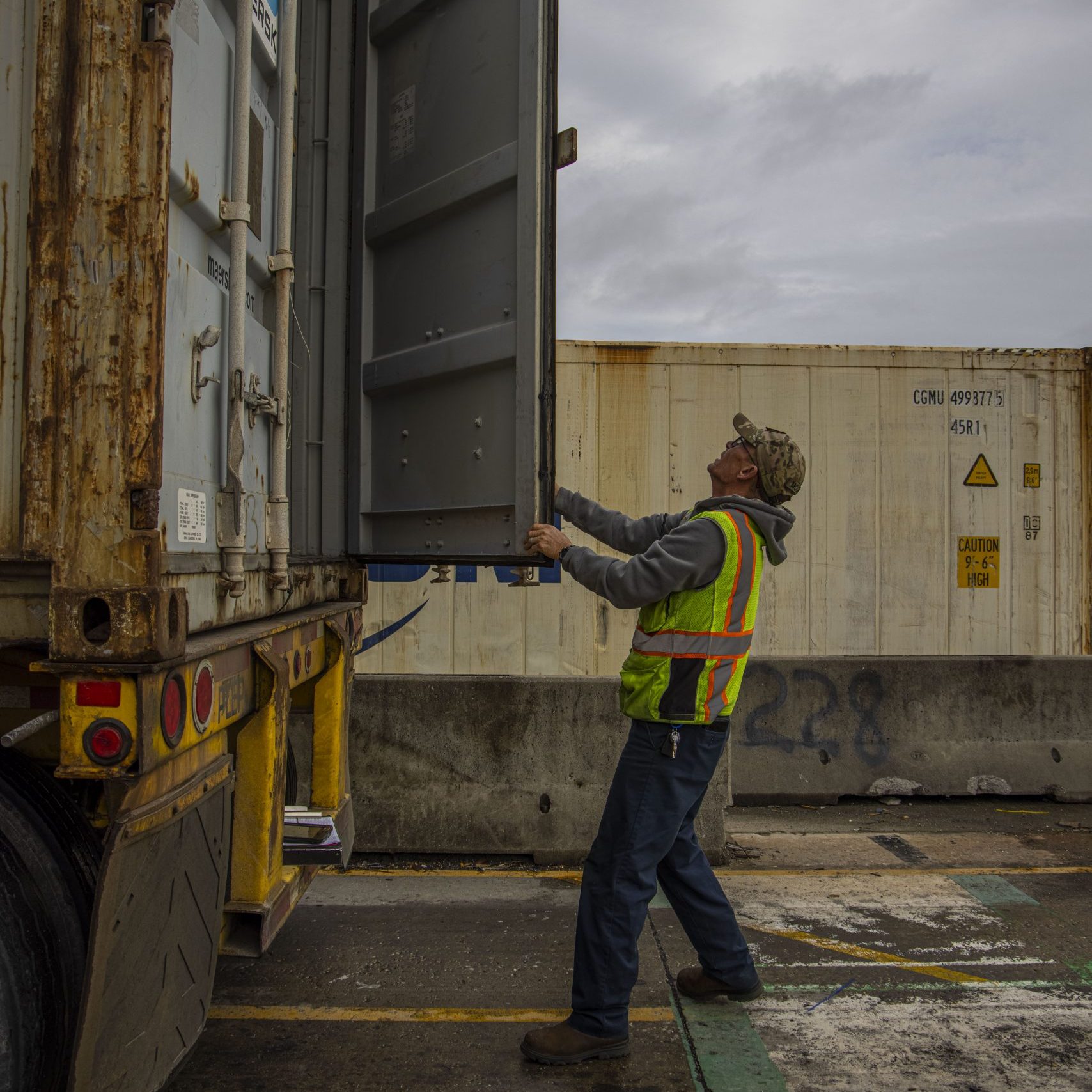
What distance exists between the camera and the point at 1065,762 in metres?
6.46

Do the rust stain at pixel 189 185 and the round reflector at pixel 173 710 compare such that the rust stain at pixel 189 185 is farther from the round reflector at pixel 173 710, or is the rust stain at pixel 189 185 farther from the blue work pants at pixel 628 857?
the blue work pants at pixel 628 857

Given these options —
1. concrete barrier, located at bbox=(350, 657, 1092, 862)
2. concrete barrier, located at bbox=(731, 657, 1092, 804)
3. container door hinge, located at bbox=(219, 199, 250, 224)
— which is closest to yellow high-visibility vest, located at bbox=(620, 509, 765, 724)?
container door hinge, located at bbox=(219, 199, 250, 224)

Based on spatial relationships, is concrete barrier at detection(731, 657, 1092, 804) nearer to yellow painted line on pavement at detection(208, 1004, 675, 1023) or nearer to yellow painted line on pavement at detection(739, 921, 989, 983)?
yellow painted line on pavement at detection(739, 921, 989, 983)

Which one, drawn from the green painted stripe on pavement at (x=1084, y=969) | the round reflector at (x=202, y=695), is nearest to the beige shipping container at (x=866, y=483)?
the green painted stripe on pavement at (x=1084, y=969)

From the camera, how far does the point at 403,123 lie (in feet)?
12.5

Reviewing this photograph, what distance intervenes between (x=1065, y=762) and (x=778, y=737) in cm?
191

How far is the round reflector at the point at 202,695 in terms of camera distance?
2.26 meters

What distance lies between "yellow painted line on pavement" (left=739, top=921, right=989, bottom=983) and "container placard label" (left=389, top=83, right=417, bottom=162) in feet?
11.5

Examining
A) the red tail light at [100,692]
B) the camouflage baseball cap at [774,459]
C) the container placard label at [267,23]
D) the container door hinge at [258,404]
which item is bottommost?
the red tail light at [100,692]

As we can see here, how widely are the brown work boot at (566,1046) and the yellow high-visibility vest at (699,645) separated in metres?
1.00

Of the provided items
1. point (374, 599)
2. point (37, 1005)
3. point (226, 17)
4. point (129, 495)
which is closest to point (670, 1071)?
point (37, 1005)

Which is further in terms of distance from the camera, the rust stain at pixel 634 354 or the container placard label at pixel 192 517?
the rust stain at pixel 634 354

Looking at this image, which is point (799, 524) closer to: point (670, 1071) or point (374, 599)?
point (374, 599)

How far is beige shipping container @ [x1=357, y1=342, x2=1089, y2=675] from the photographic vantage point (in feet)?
21.3
